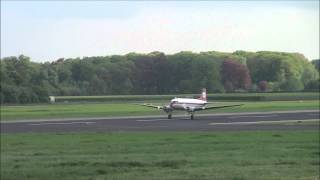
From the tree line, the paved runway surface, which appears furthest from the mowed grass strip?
the tree line

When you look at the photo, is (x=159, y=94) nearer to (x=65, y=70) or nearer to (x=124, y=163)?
(x=65, y=70)

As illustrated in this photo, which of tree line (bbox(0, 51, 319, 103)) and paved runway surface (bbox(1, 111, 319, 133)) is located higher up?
tree line (bbox(0, 51, 319, 103))

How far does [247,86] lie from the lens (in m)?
26.5

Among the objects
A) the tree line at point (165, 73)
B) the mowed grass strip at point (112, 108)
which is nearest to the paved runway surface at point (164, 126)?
the tree line at point (165, 73)

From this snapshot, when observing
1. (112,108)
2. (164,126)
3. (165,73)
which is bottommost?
(164,126)

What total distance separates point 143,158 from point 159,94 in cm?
1048

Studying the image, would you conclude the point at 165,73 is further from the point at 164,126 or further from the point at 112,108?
the point at 112,108

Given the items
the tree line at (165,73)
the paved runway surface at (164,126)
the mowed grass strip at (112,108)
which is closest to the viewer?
A: the tree line at (165,73)

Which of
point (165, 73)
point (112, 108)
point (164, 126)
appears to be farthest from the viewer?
point (112, 108)

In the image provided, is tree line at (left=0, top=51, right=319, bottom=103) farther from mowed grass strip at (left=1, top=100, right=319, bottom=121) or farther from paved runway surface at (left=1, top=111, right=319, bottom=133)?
mowed grass strip at (left=1, top=100, right=319, bottom=121)

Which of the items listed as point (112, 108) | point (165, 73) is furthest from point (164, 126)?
point (112, 108)

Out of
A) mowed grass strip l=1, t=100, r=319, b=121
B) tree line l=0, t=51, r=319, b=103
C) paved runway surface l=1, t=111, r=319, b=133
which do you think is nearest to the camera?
tree line l=0, t=51, r=319, b=103

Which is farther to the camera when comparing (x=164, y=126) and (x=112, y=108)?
(x=112, y=108)

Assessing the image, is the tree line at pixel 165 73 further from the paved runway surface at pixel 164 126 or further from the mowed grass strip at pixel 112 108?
the mowed grass strip at pixel 112 108
